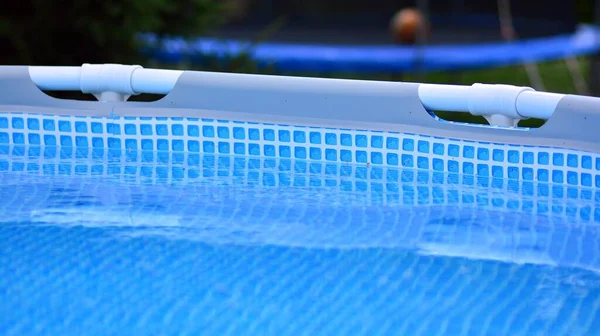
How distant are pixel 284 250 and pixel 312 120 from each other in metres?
0.86

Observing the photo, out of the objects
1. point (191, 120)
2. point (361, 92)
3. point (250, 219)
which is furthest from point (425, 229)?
point (191, 120)

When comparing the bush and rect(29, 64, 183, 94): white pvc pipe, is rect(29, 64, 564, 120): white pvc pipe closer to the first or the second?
rect(29, 64, 183, 94): white pvc pipe

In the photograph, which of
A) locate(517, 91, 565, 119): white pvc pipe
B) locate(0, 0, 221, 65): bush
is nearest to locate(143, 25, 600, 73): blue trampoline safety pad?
locate(0, 0, 221, 65): bush

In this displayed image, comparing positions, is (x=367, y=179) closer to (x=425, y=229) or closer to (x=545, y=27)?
(x=425, y=229)

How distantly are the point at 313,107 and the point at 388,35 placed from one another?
6.75 metres

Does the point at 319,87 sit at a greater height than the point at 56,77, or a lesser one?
lesser

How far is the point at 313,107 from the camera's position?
9.84 feet

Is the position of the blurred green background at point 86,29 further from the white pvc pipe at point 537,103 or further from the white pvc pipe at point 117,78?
the white pvc pipe at point 537,103

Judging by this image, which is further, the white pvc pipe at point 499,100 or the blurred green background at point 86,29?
the blurred green background at point 86,29

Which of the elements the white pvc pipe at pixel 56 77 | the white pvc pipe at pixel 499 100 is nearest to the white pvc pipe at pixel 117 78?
the white pvc pipe at pixel 56 77

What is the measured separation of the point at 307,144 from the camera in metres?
3.08

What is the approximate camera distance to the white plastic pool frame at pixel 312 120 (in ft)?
8.81

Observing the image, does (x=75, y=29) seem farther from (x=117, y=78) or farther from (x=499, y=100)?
(x=499, y=100)

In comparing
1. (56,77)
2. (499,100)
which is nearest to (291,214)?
(499,100)
